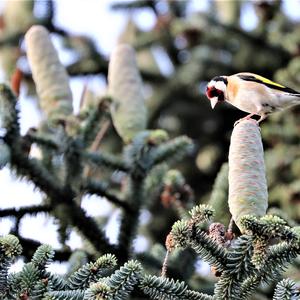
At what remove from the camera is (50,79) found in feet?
8.94

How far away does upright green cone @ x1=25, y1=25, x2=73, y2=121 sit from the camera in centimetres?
271

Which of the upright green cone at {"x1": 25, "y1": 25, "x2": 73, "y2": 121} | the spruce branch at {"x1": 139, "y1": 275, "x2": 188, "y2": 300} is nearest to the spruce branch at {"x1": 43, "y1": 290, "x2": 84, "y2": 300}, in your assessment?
the spruce branch at {"x1": 139, "y1": 275, "x2": 188, "y2": 300}

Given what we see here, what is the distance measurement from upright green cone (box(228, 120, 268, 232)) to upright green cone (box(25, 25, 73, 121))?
111 cm

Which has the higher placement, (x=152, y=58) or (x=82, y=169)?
(x=82, y=169)

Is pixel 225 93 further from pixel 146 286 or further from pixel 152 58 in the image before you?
pixel 152 58

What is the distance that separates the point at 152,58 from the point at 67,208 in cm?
268

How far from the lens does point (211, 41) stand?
15.0 feet

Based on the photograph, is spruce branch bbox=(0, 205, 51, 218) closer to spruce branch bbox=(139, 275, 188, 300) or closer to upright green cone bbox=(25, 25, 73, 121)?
upright green cone bbox=(25, 25, 73, 121)

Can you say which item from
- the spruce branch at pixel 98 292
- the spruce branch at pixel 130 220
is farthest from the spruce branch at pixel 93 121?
the spruce branch at pixel 98 292

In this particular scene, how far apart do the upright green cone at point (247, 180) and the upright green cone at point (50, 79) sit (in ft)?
3.63

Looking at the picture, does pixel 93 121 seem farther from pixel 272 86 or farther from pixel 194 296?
pixel 194 296

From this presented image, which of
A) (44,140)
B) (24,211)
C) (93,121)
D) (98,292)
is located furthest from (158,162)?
(98,292)

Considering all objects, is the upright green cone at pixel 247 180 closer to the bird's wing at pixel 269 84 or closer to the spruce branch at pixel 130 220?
the bird's wing at pixel 269 84

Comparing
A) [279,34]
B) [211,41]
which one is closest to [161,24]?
[211,41]
